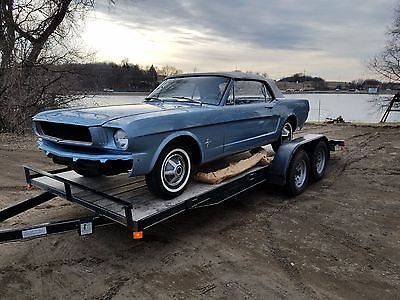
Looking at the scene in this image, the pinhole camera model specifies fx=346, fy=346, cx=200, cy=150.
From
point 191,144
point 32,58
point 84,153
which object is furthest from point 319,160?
point 32,58

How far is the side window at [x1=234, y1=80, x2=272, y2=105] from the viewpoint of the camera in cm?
501

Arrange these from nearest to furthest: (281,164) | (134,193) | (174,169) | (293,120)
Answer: (174,169), (134,193), (281,164), (293,120)

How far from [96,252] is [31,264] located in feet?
2.11

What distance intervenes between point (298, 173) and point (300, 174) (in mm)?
77

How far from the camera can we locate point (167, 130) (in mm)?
3623

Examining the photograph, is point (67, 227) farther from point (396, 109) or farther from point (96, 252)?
point (396, 109)

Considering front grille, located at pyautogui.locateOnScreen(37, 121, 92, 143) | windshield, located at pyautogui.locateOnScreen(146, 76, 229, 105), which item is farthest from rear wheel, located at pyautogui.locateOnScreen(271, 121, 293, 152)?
front grille, located at pyautogui.locateOnScreen(37, 121, 92, 143)

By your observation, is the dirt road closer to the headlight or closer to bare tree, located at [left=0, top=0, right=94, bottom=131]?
the headlight

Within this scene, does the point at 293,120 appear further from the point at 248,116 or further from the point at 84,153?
the point at 84,153

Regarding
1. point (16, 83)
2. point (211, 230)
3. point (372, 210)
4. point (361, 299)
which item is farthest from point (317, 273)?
point (16, 83)

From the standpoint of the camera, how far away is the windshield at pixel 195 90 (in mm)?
4716

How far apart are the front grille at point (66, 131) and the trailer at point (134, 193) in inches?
18.2

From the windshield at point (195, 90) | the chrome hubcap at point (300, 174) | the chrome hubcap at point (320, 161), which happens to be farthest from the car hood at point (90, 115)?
the chrome hubcap at point (320, 161)

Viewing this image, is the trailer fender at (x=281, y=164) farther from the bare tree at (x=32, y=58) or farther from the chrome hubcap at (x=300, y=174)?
the bare tree at (x=32, y=58)
